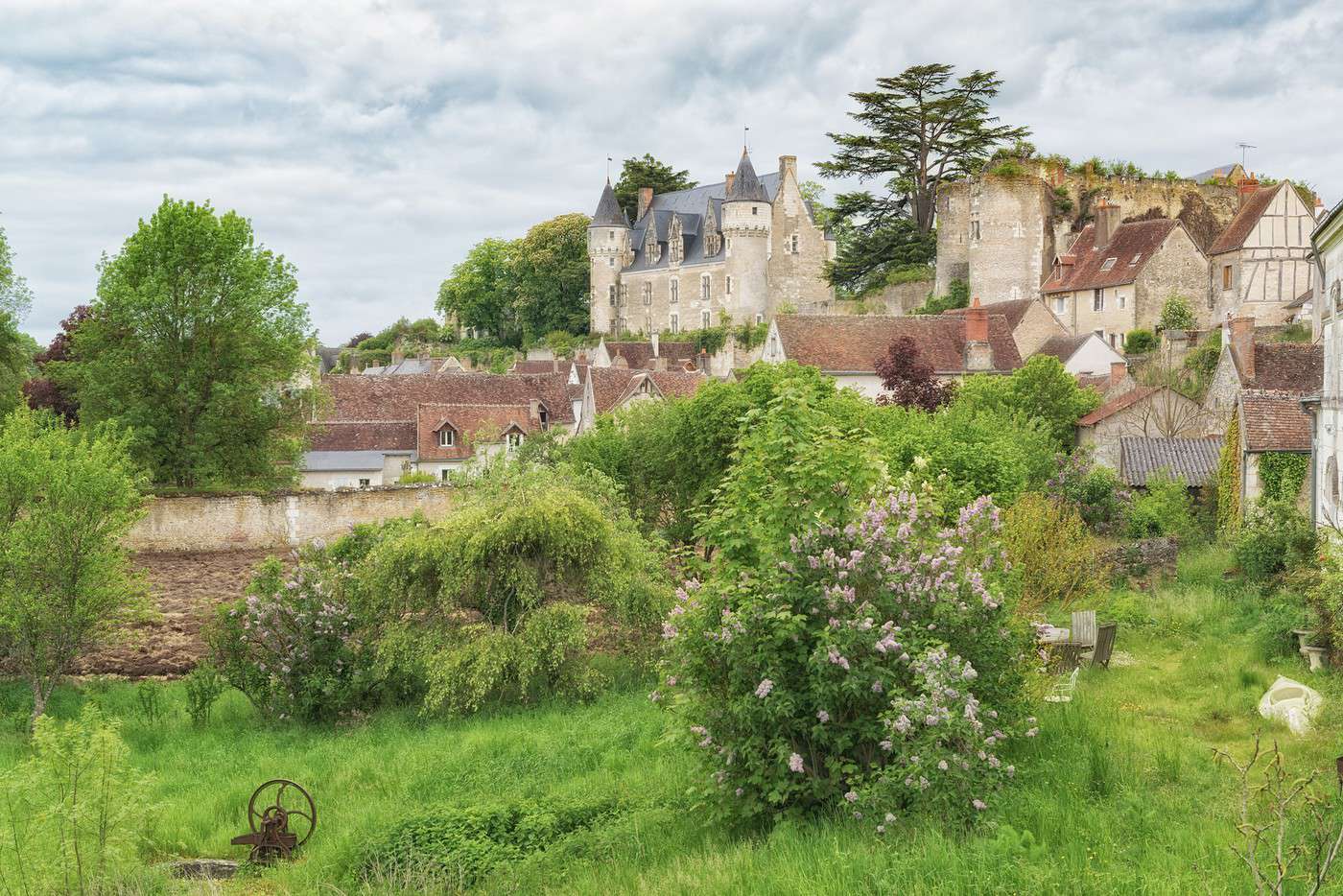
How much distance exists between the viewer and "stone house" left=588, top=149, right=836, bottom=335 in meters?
73.0

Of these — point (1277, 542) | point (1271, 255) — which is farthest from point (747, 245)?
point (1277, 542)

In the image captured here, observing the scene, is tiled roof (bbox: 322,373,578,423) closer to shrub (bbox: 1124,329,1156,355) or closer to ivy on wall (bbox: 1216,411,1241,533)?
shrub (bbox: 1124,329,1156,355)

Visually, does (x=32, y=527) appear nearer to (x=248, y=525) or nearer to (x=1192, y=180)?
(x=248, y=525)

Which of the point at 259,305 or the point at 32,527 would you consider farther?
the point at 259,305

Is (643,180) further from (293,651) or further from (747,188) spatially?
(293,651)

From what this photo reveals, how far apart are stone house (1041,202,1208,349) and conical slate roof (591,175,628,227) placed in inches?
1385

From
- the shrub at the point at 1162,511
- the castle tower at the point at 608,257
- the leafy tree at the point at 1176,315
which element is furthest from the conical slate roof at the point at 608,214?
the shrub at the point at 1162,511

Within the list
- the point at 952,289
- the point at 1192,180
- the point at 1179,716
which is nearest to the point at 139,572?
the point at 1179,716

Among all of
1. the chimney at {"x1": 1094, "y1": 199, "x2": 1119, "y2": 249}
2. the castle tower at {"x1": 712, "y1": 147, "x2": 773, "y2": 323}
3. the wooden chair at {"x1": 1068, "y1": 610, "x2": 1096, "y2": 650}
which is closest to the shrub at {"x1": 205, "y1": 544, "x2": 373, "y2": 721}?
the wooden chair at {"x1": 1068, "y1": 610, "x2": 1096, "y2": 650}

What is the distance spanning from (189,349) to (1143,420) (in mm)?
26683

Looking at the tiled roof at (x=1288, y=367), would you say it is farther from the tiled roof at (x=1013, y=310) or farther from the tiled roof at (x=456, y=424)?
the tiled roof at (x=456, y=424)

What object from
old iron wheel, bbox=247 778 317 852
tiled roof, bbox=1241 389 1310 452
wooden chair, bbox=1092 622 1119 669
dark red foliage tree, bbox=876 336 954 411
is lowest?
old iron wheel, bbox=247 778 317 852

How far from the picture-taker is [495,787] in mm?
12664

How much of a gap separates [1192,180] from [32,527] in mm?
52490
